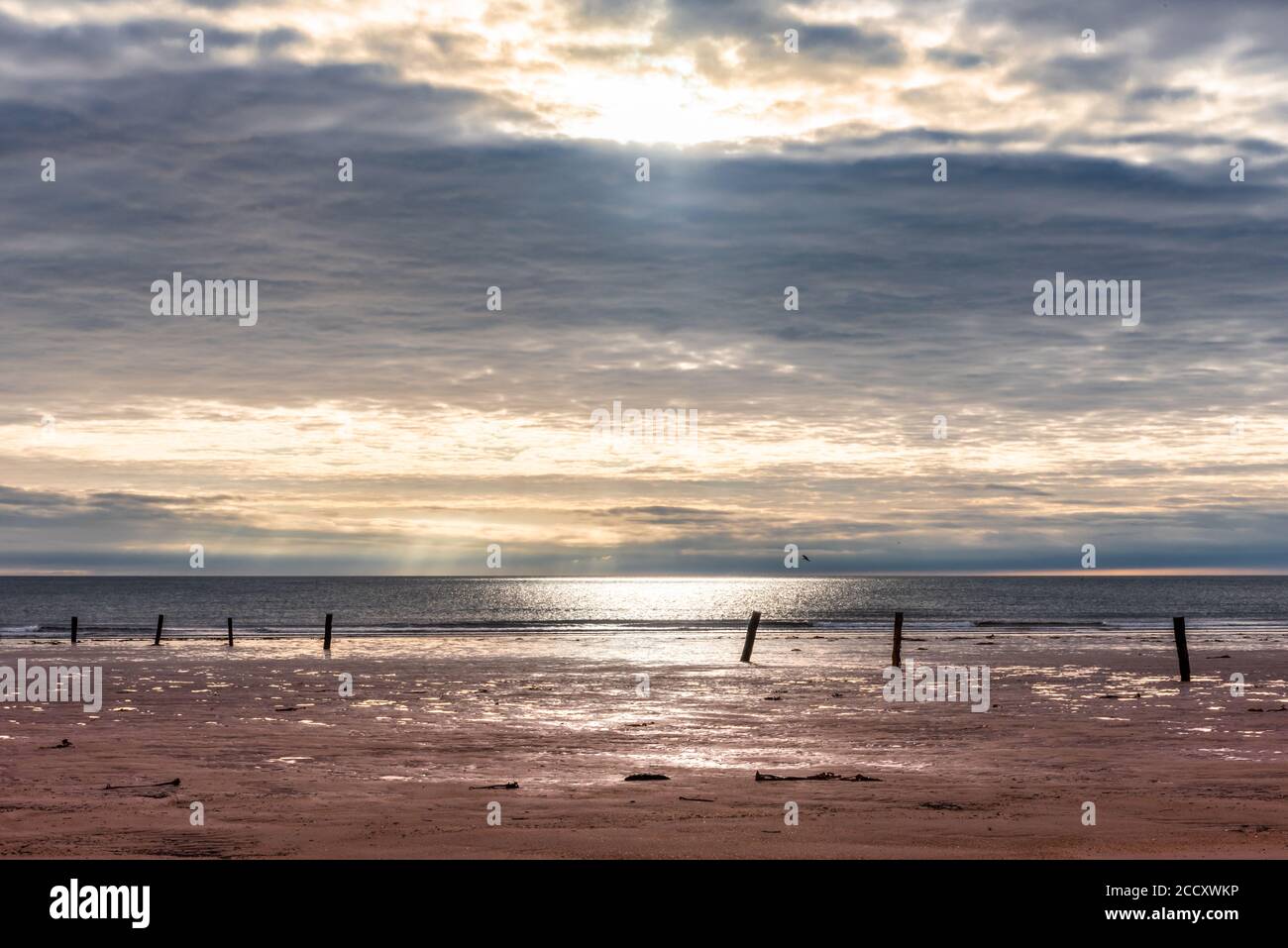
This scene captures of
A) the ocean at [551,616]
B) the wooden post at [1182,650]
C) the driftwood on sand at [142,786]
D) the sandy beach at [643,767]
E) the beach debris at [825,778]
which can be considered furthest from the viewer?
the ocean at [551,616]

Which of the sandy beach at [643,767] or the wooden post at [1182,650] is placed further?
the wooden post at [1182,650]

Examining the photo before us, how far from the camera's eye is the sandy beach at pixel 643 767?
11.1 m

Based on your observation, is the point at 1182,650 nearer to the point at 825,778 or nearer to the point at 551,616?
the point at 825,778

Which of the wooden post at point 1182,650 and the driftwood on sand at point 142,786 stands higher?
the driftwood on sand at point 142,786

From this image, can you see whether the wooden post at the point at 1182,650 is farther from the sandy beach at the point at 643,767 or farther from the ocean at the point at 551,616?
the ocean at the point at 551,616

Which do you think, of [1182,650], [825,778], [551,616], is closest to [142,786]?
[825,778]

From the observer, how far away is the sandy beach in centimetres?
1106

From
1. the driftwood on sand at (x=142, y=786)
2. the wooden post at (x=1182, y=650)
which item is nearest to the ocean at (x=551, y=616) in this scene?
the wooden post at (x=1182, y=650)

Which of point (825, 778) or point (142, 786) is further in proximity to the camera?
point (825, 778)

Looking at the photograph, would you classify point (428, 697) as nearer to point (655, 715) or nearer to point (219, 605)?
point (655, 715)

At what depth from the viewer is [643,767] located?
1612cm

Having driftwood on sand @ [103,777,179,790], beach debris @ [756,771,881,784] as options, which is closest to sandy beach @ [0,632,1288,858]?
driftwood on sand @ [103,777,179,790]

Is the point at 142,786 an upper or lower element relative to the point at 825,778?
upper
